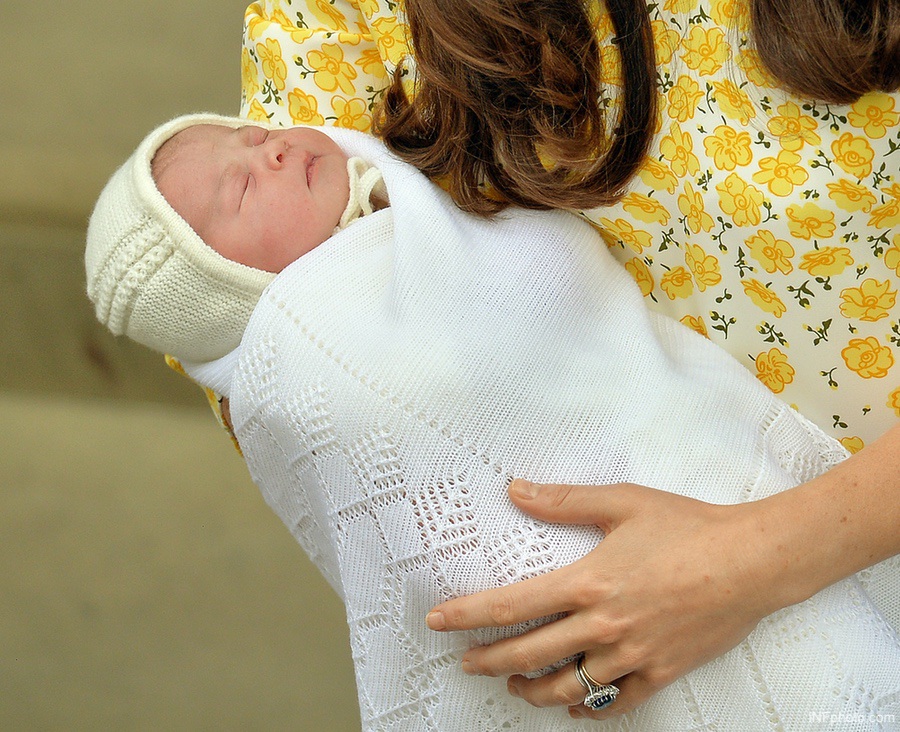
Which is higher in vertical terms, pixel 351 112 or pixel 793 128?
pixel 793 128

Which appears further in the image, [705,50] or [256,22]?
[256,22]

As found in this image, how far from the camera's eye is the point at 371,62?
112 centimetres

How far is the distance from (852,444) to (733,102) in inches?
15.1

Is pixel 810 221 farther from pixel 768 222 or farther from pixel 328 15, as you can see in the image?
pixel 328 15

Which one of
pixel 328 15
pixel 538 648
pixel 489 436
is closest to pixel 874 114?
pixel 489 436

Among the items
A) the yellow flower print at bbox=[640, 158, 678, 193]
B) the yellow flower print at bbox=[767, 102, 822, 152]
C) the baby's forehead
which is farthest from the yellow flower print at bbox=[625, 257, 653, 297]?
the baby's forehead

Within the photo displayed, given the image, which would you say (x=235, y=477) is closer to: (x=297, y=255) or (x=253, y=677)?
(x=253, y=677)

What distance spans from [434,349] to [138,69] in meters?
1.57

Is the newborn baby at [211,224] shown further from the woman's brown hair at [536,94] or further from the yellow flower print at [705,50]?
the yellow flower print at [705,50]

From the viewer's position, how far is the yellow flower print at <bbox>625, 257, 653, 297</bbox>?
1012 millimetres

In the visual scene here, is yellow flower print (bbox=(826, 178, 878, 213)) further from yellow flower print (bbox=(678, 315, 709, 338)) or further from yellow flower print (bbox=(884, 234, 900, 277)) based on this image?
yellow flower print (bbox=(678, 315, 709, 338))

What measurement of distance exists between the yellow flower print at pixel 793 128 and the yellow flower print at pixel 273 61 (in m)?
0.61

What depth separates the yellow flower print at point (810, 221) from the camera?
2.75 feet

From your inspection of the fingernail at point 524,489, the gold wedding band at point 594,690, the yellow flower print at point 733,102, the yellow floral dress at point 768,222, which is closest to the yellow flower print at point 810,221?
the yellow floral dress at point 768,222
